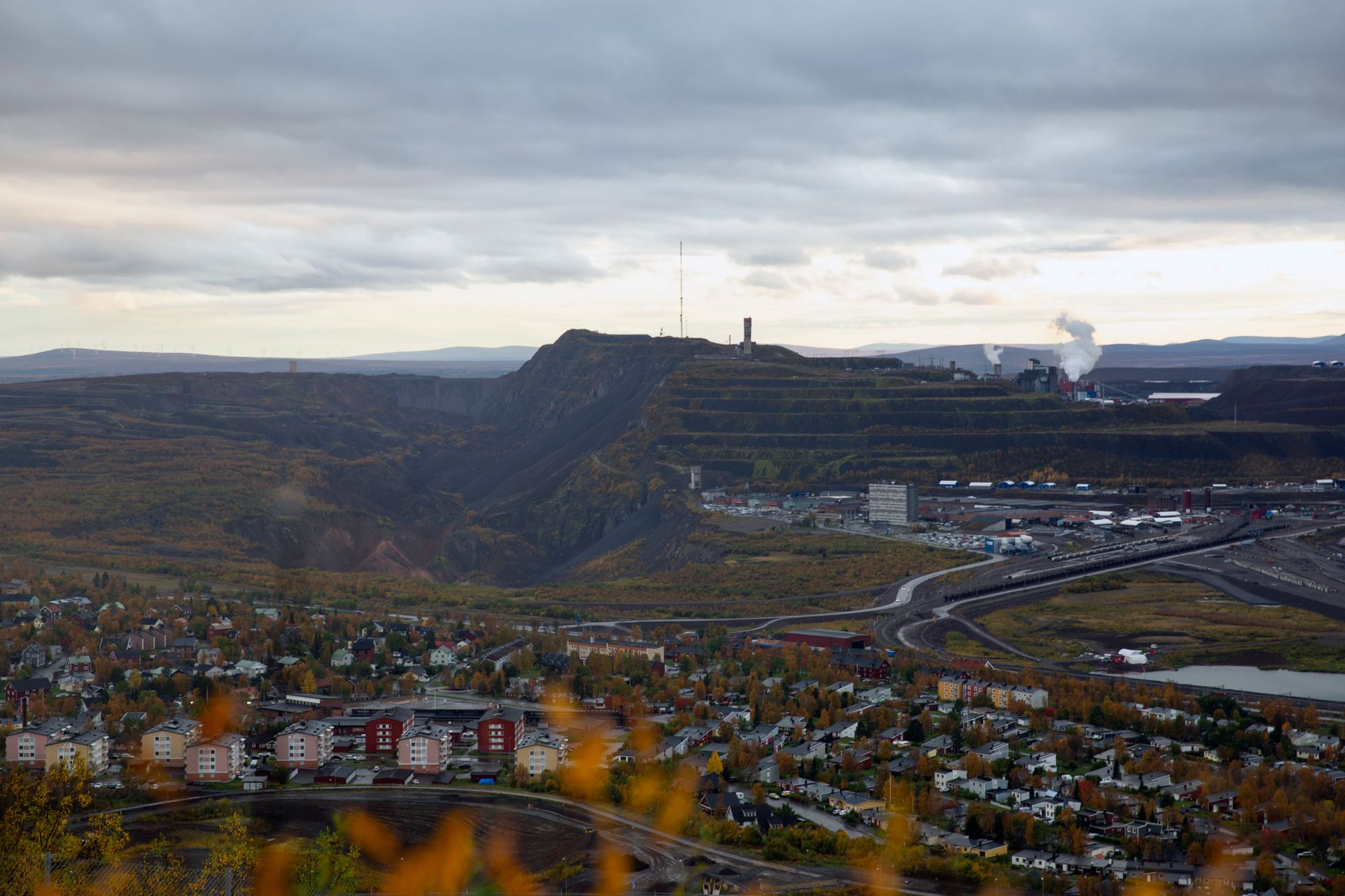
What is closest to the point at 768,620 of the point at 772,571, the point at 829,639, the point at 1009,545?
the point at 829,639

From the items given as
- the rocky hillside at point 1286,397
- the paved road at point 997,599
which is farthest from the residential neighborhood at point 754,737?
the rocky hillside at point 1286,397

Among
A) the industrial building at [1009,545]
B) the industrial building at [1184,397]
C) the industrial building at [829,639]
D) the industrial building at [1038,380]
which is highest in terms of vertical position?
the industrial building at [1038,380]

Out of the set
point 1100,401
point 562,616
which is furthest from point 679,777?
point 1100,401

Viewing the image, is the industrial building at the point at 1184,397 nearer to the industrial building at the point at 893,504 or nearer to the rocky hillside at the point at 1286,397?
the rocky hillside at the point at 1286,397

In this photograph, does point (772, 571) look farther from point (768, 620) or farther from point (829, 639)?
point (829, 639)

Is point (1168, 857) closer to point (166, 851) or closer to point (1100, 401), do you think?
point (166, 851)

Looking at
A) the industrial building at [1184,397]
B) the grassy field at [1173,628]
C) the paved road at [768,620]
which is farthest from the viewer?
the industrial building at [1184,397]

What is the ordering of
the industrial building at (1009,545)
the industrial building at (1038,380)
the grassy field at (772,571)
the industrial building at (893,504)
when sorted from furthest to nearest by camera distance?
Answer: 1. the industrial building at (1038,380)
2. the industrial building at (893,504)
3. the industrial building at (1009,545)
4. the grassy field at (772,571)
